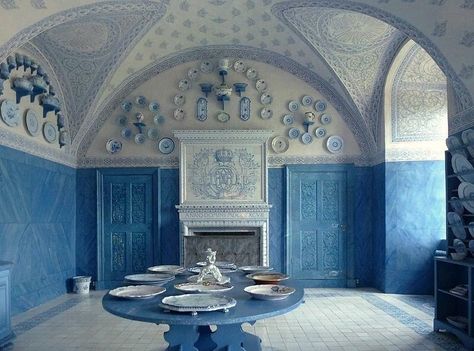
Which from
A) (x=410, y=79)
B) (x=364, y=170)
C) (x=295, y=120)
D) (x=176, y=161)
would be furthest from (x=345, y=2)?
(x=176, y=161)

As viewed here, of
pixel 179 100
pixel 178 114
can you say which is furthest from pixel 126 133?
pixel 179 100

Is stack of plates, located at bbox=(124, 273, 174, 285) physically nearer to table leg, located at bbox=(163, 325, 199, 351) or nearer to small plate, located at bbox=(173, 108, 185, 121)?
table leg, located at bbox=(163, 325, 199, 351)

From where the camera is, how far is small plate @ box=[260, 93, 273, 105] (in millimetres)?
8047

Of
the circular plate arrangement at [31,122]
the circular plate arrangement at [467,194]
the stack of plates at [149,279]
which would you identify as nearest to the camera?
the stack of plates at [149,279]

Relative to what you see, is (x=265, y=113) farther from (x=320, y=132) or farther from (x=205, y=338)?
(x=205, y=338)

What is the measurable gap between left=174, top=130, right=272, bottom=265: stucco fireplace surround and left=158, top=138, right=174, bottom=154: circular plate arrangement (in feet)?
0.78

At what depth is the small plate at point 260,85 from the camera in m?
8.05

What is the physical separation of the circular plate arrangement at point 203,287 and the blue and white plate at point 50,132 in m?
4.62

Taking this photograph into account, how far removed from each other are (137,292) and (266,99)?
5.56 m

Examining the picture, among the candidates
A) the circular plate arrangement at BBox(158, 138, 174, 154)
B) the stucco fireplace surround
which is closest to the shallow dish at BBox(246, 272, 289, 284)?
the stucco fireplace surround

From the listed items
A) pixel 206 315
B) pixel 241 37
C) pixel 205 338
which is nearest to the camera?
pixel 206 315

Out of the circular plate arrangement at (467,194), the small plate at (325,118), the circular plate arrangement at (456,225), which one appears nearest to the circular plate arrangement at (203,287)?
the circular plate arrangement at (467,194)

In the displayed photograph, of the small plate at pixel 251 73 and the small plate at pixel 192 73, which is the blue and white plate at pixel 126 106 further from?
the small plate at pixel 251 73

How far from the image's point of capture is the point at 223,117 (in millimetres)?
8023
